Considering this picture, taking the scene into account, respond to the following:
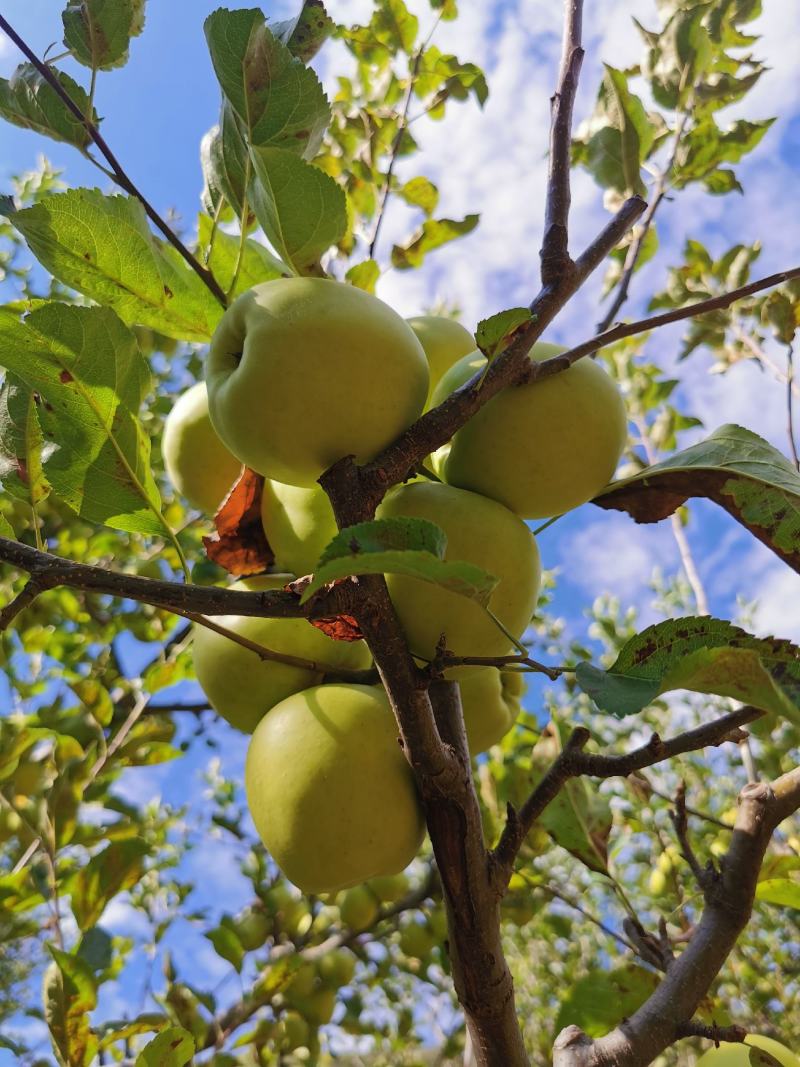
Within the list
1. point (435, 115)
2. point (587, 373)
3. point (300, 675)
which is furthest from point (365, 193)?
point (300, 675)

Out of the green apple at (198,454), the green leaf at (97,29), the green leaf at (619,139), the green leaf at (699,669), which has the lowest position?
the green leaf at (699,669)

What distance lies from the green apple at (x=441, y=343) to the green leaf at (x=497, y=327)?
28 cm

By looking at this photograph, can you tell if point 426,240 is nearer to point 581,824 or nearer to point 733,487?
point 733,487

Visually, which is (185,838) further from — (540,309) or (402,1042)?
(540,309)

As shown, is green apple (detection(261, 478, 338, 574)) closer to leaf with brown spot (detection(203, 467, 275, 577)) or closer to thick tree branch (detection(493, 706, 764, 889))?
leaf with brown spot (detection(203, 467, 275, 577))

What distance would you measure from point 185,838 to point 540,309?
269cm

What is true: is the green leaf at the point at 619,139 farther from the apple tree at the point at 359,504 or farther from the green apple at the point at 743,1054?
the green apple at the point at 743,1054

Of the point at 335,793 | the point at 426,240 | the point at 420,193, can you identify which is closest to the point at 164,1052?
the point at 335,793

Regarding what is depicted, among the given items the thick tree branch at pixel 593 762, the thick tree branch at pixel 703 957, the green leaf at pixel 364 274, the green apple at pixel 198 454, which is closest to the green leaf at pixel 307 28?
the green leaf at pixel 364 274

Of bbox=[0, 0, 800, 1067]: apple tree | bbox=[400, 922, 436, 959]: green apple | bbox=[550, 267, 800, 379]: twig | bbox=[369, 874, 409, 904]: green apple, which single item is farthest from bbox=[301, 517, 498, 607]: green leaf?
bbox=[400, 922, 436, 959]: green apple

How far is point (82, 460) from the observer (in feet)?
2.10

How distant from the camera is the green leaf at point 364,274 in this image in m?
0.93

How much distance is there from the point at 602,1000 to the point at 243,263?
95cm

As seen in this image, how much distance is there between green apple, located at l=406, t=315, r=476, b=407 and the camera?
857 millimetres
